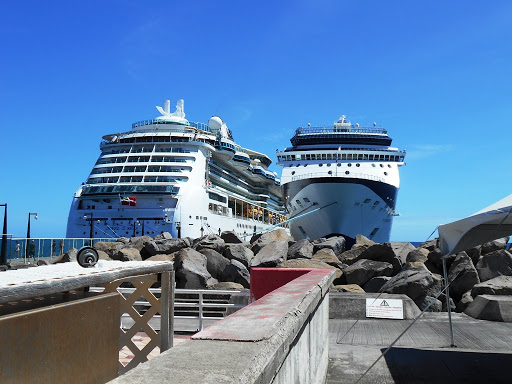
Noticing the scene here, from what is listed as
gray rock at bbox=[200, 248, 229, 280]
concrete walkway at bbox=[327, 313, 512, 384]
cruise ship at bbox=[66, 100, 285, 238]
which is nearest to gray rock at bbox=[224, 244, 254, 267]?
gray rock at bbox=[200, 248, 229, 280]

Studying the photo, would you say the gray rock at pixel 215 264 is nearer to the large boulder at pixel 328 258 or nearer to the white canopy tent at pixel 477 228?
the large boulder at pixel 328 258

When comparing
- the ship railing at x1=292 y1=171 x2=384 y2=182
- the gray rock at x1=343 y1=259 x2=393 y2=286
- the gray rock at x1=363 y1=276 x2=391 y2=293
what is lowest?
the gray rock at x1=363 y1=276 x2=391 y2=293

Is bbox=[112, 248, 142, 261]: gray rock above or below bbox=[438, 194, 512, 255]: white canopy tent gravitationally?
below

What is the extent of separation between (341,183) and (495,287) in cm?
2794

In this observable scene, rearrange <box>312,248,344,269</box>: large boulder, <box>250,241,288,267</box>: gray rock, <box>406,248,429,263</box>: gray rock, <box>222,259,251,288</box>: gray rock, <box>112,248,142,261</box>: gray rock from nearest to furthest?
1. <box>222,259,251,288</box>: gray rock
2. <box>250,241,288,267</box>: gray rock
3. <box>312,248,344,269</box>: large boulder
4. <box>406,248,429,263</box>: gray rock
5. <box>112,248,142,261</box>: gray rock

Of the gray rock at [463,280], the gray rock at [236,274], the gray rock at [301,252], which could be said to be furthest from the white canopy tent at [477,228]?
the gray rock at [301,252]

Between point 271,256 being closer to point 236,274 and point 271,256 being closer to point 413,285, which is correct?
point 236,274

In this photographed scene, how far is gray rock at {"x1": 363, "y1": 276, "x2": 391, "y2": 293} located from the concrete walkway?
2.40 meters

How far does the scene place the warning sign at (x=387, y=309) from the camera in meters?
10.4

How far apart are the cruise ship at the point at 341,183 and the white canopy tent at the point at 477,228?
32.5 m

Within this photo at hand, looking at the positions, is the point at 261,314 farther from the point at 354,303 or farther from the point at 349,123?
the point at 349,123

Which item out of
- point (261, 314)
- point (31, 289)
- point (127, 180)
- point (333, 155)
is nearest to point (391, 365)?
point (261, 314)

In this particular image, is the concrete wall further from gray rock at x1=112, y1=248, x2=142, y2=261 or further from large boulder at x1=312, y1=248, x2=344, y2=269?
gray rock at x1=112, y1=248, x2=142, y2=261

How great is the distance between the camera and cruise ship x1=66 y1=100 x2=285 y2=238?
45438 millimetres
